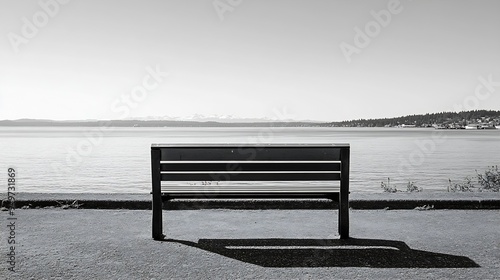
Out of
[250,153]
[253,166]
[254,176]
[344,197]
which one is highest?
[250,153]

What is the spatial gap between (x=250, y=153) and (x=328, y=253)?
1293 mm

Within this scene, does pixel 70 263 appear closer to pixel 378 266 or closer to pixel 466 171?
pixel 378 266

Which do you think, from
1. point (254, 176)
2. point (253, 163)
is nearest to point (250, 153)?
point (253, 163)

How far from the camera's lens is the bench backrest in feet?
15.6

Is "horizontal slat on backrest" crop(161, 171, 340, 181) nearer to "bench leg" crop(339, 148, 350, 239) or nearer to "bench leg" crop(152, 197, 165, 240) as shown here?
"bench leg" crop(339, 148, 350, 239)

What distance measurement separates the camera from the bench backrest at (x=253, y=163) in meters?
4.75

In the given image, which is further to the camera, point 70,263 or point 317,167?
point 317,167

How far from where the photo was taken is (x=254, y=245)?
4551 mm

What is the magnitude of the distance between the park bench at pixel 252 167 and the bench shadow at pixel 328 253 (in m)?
0.38

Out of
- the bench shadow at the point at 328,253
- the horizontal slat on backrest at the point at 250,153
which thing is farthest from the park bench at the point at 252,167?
the bench shadow at the point at 328,253

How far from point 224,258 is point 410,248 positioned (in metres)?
1.82

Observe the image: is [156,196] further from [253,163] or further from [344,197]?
[344,197]

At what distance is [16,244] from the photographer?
15.1 ft

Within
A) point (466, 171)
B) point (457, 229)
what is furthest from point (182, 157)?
point (466, 171)
